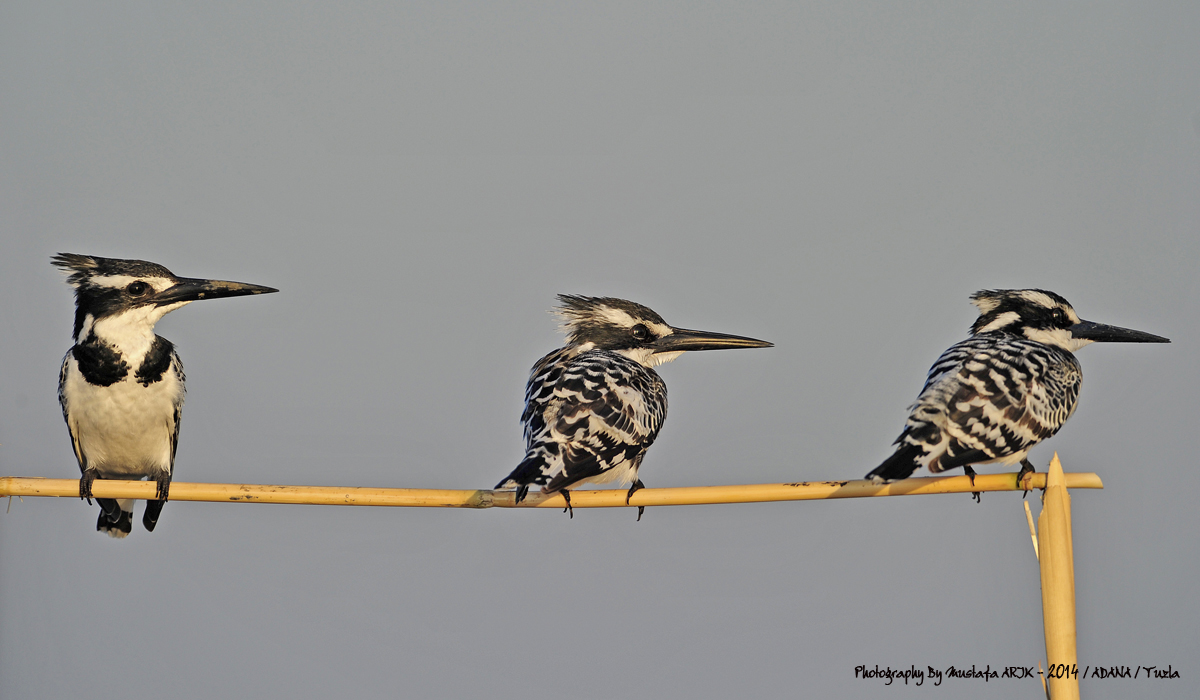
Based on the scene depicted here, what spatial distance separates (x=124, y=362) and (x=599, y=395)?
2632mm

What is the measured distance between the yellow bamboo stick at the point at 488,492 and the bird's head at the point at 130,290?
1.24m

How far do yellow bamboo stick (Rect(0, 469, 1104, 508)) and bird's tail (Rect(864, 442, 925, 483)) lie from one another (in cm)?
5

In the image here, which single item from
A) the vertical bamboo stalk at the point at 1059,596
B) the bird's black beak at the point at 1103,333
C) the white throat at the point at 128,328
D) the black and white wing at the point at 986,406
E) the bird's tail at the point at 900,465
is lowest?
the vertical bamboo stalk at the point at 1059,596

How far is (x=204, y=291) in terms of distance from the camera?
5.33 metres

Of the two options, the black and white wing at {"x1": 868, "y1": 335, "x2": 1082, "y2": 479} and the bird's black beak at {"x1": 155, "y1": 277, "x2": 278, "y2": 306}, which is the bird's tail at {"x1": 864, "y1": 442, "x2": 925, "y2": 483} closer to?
the black and white wing at {"x1": 868, "y1": 335, "x2": 1082, "y2": 479}

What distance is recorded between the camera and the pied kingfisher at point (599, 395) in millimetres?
4801

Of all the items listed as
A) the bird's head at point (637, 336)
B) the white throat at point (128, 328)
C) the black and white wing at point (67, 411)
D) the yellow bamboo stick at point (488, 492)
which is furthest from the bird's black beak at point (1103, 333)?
the black and white wing at point (67, 411)

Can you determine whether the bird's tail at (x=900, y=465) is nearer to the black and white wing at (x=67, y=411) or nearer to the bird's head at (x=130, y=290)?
the bird's head at (x=130, y=290)

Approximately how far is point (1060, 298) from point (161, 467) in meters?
5.38

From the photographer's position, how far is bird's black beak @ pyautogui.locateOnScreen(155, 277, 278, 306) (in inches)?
209

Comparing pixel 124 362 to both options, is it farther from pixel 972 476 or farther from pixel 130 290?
pixel 972 476

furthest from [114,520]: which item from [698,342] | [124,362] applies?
[698,342]

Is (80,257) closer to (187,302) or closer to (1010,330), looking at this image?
(187,302)

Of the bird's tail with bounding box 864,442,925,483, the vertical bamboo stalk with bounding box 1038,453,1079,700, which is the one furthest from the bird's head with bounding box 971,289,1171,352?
the vertical bamboo stalk with bounding box 1038,453,1079,700
